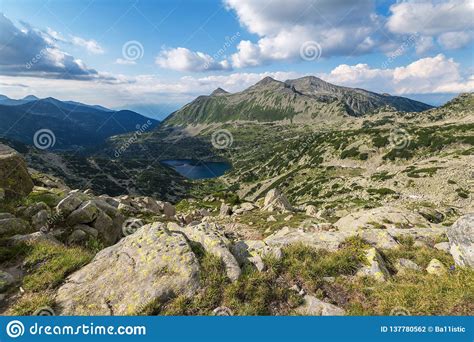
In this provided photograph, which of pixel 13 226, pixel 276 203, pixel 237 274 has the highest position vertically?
pixel 237 274

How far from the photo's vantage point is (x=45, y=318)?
8586mm

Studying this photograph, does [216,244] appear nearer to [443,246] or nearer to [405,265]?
[405,265]

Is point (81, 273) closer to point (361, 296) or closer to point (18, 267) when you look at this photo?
point (18, 267)

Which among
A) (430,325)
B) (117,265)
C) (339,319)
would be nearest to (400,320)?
(430,325)

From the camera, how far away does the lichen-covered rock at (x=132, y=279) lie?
901 centimetres

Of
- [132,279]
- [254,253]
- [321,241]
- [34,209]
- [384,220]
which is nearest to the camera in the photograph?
[132,279]

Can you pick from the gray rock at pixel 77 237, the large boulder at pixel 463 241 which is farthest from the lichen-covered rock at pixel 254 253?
the gray rock at pixel 77 237

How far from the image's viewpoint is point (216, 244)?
11.4m

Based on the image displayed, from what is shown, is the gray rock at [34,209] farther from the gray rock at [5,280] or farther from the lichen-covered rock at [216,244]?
the lichen-covered rock at [216,244]

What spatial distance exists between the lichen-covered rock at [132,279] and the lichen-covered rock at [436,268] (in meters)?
8.92

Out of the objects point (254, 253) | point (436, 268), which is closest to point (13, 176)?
point (254, 253)

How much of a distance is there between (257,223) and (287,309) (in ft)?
96.0

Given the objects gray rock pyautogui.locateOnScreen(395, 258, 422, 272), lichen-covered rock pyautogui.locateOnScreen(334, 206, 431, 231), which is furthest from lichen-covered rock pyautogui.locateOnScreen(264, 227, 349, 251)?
lichen-covered rock pyautogui.locateOnScreen(334, 206, 431, 231)

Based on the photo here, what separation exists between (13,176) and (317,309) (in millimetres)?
19624
